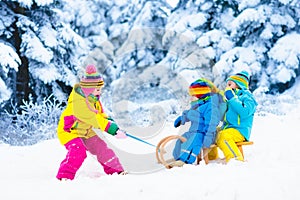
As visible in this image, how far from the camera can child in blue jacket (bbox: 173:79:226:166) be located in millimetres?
4816

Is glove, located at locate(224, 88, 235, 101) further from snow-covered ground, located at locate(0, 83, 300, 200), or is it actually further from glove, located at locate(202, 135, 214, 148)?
snow-covered ground, located at locate(0, 83, 300, 200)

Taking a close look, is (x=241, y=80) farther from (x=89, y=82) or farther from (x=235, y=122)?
(x=89, y=82)

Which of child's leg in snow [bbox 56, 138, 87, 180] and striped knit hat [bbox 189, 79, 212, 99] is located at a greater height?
striped knit hat [bbox 189, 79, 212, 99]

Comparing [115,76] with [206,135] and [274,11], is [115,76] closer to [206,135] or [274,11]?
[274,11]

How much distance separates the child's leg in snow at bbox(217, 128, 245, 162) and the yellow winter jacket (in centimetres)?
134

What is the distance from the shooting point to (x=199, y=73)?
13641 mm

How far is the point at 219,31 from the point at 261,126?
7783 millimetres

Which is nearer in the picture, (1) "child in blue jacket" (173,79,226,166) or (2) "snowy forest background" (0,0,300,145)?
(1) "child in blue jacket" (173,79,226,166)

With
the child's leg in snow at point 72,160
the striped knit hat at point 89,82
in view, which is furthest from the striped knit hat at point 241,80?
Answer: the child's leg in snow at point 72,160

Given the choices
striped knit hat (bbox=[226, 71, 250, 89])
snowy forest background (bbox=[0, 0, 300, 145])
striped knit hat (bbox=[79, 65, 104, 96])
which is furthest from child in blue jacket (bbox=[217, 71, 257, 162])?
snowy forest background (bbox=[0, 0, 300, 145])

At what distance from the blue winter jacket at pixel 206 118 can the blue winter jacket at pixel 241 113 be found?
0.66ft

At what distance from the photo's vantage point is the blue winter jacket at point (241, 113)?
4.95 m

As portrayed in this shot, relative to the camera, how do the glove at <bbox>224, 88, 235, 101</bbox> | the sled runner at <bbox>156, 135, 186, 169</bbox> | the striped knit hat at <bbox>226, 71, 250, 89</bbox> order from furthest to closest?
1. the striped knit hat at <bbox>226, 71, 250, 89</bbox>
2. the glove at <bbox>224, 88, 235, 101</bbox>
3. the sled runner at <bbox>156, 135, 186, 169</bbox>

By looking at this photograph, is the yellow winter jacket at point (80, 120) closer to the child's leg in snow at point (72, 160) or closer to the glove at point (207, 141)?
the child's leg in snow at point (72, 160)
